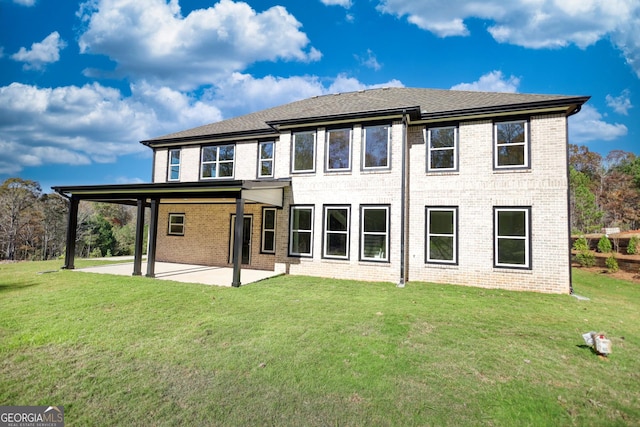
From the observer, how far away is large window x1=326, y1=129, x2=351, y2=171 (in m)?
10.9

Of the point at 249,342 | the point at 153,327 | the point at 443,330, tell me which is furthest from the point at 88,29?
the point at 443,330

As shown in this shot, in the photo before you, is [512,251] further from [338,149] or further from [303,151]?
[303,151]

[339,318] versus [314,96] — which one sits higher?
[314,96]

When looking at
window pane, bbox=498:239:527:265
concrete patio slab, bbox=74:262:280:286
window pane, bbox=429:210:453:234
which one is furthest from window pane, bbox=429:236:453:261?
concrete patio slab, bbox=74:262:280:286

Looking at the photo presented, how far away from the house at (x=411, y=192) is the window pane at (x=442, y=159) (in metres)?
0.03

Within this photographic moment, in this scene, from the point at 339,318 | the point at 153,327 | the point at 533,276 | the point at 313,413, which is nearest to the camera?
the point at 313,413

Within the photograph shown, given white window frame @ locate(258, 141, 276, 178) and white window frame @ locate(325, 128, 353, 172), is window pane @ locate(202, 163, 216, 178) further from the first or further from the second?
white window frame @ locate(325, 128, 353, 172)

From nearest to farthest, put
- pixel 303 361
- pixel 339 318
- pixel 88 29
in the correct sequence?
pixel 303 361
pixel 339 318
pixel 88 29

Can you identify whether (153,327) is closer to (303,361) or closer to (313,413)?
(303,361)

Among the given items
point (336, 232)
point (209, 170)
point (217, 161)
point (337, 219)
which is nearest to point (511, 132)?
point (337, 219)

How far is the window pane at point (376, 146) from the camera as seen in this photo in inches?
411

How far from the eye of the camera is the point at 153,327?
206 inches

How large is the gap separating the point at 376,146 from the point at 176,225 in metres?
10.0

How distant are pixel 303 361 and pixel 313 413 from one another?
44.7 inches
